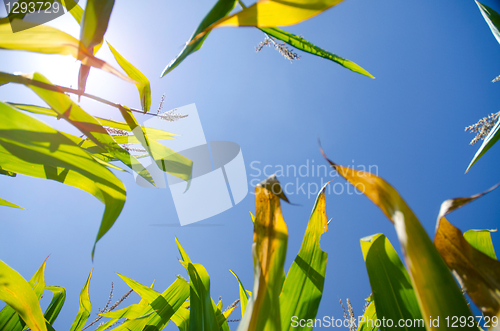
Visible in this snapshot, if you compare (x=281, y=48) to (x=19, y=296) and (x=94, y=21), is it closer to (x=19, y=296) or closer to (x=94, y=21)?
→ (x=94, y=21)

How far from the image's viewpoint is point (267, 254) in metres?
0.16

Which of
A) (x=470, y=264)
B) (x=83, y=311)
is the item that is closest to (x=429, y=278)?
(x=470, y=264)

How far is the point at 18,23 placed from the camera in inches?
8.5

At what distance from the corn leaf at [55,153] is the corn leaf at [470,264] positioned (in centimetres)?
27

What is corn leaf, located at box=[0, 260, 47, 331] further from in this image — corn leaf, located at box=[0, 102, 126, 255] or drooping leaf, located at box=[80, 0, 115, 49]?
drooping leaf, located at box=[80, 0, 115, 49]

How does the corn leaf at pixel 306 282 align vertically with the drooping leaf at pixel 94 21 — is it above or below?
below

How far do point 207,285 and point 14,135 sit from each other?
32cm

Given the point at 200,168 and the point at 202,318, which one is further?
the point at 200,168

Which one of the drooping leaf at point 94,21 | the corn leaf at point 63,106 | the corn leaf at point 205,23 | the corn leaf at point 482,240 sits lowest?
the corn leaf at point 482,240

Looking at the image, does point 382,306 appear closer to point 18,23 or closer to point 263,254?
point 263,254

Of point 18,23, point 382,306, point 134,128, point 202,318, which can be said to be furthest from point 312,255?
point 18,23

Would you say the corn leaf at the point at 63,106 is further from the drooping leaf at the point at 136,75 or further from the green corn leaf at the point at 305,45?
the green corn leaf at the point at 305,45

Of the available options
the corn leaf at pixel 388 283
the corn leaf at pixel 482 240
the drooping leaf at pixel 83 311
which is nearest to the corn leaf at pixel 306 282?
the corn leaf at pixel 388 283

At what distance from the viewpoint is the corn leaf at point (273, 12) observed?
0.59 feet
